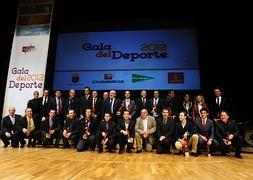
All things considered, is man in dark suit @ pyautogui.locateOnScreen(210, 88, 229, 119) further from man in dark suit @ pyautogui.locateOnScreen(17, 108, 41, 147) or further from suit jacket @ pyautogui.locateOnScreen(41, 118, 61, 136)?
man in dark suit @ pyautogui.locateOnScreen(17, 108, 41, 147)

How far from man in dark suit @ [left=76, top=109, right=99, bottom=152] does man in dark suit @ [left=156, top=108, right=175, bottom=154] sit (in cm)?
148

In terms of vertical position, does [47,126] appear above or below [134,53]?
below

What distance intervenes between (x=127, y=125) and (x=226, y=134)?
7.10 ft

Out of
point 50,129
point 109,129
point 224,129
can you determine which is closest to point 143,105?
point 109,129

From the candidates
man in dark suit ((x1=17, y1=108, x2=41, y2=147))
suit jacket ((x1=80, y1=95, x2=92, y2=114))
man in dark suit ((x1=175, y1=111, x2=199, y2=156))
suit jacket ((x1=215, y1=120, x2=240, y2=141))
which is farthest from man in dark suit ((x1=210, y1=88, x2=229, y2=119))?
man in dark suit ((x1=17, y1=108, x2=41, y2=147))

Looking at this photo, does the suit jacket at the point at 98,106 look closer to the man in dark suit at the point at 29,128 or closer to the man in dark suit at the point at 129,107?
the man in dark suit at the point at 129,107

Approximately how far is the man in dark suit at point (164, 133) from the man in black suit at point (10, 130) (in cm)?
344

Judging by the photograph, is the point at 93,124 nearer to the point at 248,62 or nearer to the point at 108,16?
the point at 108,16

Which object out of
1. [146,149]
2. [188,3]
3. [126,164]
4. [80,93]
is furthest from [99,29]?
[126,164]

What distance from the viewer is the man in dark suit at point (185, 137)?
529 cm

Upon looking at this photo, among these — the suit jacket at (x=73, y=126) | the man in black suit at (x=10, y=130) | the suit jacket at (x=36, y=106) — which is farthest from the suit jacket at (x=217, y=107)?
the man in black suit at (x=10, y=130)

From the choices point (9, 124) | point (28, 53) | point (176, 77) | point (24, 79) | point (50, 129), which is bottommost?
point (50, 129)

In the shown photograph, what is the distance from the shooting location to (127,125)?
19.5 ft

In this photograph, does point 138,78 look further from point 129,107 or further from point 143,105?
point 129,107
